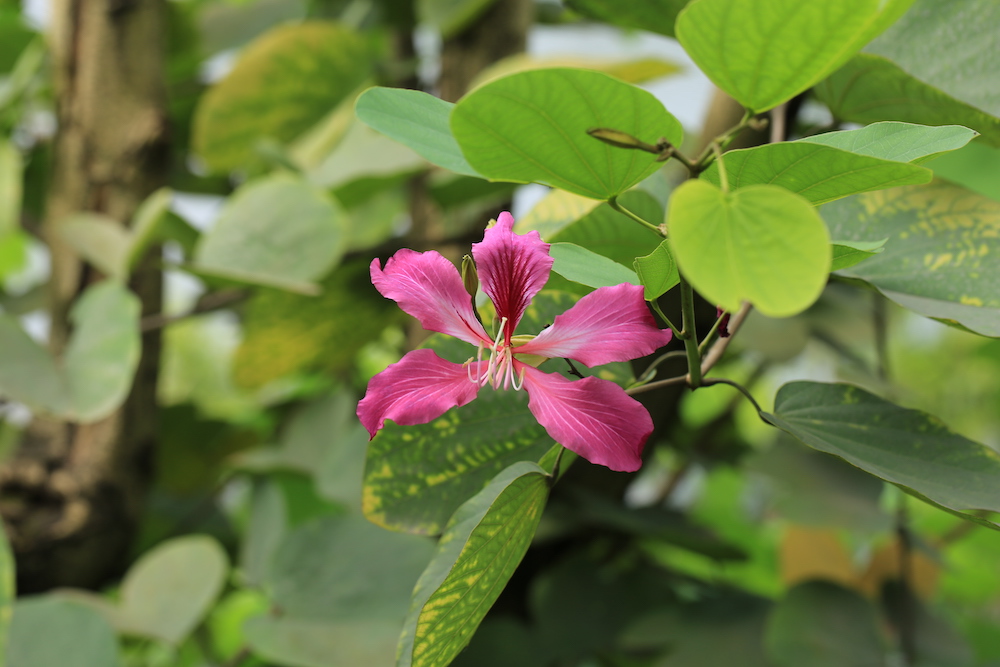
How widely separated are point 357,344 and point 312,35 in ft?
0.70

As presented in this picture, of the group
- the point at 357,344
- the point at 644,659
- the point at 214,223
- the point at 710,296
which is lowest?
the point at 644,659

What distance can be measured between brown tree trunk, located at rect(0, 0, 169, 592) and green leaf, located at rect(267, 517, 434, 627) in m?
0.17

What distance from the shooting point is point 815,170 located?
5.5 inches

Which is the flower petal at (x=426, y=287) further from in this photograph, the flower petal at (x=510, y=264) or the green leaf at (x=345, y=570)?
the green leaf at (x=345, y=570)

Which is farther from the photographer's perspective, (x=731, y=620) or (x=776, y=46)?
(x=731, y=620)

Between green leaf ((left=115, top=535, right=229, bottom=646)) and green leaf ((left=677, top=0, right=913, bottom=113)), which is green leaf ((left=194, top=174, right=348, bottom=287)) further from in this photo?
green leaf ((left=677, top=0, right=913, bottom=113))

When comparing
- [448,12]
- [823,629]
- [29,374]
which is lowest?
[823,629]

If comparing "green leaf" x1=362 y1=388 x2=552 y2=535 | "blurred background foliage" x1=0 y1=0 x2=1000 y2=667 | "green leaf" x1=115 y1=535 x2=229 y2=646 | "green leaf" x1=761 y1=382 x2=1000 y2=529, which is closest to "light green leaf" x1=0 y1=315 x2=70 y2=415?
"blurred background foliage" x1=0 y1=0 x2=1000 y2=667

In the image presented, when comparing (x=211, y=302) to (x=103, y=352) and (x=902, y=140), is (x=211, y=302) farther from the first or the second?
(x=902, y=140)

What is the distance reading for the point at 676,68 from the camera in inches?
16.6

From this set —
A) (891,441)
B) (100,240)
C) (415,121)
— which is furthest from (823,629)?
(100,240)

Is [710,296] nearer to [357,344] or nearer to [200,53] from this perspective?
[357,344]

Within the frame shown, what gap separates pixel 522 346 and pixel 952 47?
0.18 metres

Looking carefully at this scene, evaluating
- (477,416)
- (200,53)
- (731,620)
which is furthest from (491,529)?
(200,53)
